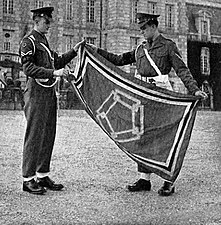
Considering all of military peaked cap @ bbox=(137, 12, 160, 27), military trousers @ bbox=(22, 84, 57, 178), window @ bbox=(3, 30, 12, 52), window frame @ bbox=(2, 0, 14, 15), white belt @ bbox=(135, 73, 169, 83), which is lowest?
military trousers @ bbox=(22, 84, 57, 178)

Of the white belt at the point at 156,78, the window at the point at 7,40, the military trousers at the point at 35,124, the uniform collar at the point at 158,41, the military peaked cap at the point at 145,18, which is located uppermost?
the window at the point at 7,40

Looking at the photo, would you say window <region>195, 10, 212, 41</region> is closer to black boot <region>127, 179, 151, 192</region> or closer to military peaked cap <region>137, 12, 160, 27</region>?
military peaked cap <region>137, 12, 160, 27</region>

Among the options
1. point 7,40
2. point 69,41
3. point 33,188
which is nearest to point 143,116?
point 33,188

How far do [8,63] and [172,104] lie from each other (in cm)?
2327

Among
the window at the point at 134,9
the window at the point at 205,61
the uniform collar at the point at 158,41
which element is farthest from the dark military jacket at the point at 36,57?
the window at the point at 205,61

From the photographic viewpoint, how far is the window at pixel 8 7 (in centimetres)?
3956

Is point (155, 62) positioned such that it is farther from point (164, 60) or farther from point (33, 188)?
point (33, 188)

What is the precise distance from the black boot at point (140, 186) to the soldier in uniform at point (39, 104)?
76cm

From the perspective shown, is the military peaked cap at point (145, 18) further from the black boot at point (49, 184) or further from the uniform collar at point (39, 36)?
the black boot at point (49, 184)

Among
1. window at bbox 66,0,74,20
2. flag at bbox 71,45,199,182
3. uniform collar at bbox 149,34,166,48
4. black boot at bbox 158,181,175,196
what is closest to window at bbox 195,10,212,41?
window at bbox 66,0,74,20

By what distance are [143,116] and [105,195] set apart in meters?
0.91

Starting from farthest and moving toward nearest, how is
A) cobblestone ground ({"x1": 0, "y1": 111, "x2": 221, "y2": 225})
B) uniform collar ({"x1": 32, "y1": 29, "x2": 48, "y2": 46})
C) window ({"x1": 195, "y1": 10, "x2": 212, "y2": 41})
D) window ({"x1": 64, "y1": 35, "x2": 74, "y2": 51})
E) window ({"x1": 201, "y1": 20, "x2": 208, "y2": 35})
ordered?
1. window ({"x1": 201, "y1": 20, "x2": 208, "y2": 35})
2. window ({"x1": 195, "y1": 10, "x2": 212, "y2": 41})
3. window ({"x1": 64, "y1": 35, "x2": 74, "y2": 51})
4. uniform collar ({"x1": 32, "y1": 29, "x2": 48, "y2": 46})
5. cobblestone ground ({"x1": 0, "y1": 111, "x2": 221, "y2": 225})

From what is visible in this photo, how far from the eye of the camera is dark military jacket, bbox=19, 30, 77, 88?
533cm

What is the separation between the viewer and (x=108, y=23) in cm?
4275
